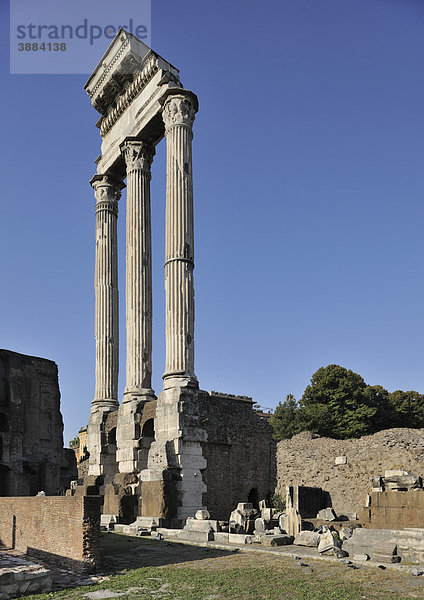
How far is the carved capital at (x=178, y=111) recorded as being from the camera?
20281 millimetres

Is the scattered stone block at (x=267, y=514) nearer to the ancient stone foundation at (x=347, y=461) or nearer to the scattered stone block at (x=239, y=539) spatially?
the scattered stone block at (x=239, y=539)

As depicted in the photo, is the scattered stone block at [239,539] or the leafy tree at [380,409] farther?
the leafy tree at [380,409]

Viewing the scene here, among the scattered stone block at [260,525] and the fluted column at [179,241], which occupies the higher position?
the fluted column at [179,241]

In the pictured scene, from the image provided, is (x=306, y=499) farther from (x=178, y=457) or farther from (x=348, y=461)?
(x=178, y=457)

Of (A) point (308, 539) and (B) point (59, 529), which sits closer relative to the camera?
(B) point (59, 529)

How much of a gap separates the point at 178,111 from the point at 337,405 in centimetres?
2137

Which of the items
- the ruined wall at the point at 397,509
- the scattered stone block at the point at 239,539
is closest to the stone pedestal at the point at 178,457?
the scattered stone block at the point at 239,539

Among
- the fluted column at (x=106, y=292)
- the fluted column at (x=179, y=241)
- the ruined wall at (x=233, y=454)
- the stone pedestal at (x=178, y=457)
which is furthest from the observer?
the fluted column at (x=106, y=292)

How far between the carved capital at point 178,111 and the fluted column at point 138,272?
2433 millimetres

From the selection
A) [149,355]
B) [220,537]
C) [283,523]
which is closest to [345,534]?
[283,523]

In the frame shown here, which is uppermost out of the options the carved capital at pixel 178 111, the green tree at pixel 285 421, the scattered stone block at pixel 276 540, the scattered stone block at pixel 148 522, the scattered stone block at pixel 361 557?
the carved capital at pixel 178 111

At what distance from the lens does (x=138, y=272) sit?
2167 centimetres

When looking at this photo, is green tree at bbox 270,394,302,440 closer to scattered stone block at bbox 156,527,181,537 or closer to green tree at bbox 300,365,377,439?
green tree at bbox 300,365,377,439

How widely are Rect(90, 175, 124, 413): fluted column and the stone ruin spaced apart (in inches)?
1.6
